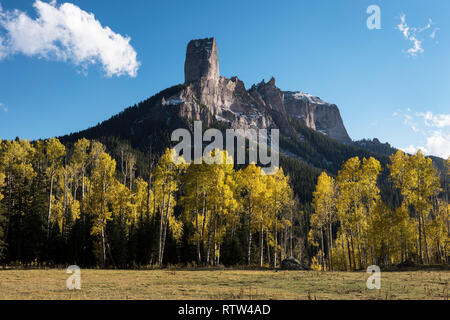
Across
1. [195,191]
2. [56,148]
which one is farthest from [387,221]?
[56,148]

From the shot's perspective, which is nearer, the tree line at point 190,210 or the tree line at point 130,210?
the tree line at point 130,210

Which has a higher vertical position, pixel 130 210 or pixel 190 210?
pixel 130 210

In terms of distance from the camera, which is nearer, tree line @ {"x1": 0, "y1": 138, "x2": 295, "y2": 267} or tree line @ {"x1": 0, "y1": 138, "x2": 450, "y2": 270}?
tree line @ {"x1": 0, "y1": 138, "x2": 295, "y2": 267}

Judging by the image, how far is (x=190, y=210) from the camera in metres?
30.2

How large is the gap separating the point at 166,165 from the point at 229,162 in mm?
6311

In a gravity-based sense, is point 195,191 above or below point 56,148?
below

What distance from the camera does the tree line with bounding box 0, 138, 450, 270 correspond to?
2962cm

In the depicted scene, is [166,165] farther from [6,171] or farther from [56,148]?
[6,171]

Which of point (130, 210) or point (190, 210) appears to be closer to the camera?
point (190, 210)

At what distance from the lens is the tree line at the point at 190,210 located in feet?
97.2
